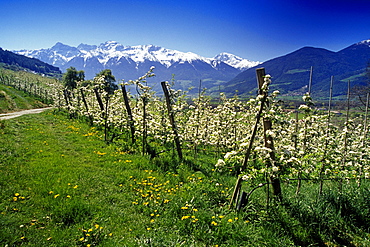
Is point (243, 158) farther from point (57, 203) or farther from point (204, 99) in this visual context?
point (204, 99)

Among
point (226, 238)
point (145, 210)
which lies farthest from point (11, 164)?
point (226, 238)

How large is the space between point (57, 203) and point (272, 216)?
5450 mm

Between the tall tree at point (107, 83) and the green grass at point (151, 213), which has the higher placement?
the tall tree at point (107, 83)

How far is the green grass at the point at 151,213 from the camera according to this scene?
405cm

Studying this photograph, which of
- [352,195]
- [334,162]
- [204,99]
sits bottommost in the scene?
[352,195]

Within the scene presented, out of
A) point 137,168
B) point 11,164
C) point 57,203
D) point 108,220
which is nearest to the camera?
point 108,220

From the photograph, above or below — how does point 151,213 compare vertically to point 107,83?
below

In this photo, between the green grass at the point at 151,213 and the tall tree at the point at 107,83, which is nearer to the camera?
the green grass at the point at 151,213

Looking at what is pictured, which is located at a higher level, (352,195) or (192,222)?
(352,195)

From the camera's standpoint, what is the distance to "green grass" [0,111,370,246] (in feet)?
13.3

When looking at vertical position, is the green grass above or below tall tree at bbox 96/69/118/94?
below

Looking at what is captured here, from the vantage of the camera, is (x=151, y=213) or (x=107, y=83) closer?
(x=151, y=213)

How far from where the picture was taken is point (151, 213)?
16.6ft

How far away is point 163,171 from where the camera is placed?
27.3ft
